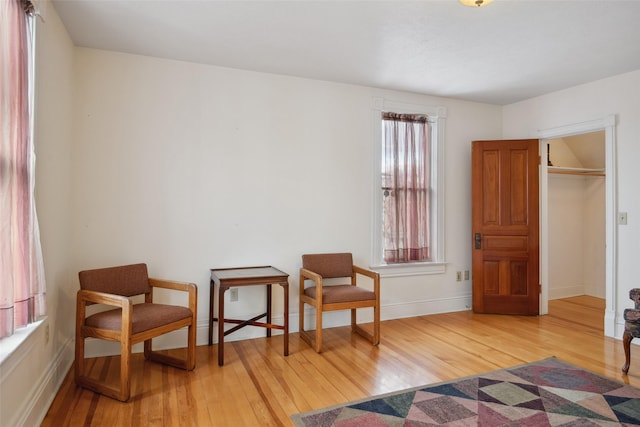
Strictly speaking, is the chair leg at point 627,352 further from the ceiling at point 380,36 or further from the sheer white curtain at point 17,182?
the sheer white curtain at point 17,182

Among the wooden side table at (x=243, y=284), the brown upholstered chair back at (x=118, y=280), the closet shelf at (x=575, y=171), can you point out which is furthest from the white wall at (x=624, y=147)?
the brown upholstered chair back at (x=118, y=280)

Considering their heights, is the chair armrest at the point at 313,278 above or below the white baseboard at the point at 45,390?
above

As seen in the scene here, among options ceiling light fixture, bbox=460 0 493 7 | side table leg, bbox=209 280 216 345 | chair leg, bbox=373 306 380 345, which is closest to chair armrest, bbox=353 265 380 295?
chair leg, bbox=373 306 380 345

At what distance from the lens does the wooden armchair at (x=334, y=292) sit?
3348 millimetres

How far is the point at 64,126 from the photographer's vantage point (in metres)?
2.93

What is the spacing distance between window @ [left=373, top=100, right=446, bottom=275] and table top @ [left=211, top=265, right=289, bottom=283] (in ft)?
4.50

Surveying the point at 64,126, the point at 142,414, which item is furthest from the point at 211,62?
the point at 142,414

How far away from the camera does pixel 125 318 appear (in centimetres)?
244

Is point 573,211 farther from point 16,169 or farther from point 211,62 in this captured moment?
point 16,169

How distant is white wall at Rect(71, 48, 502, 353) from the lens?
10.7ft

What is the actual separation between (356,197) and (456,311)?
6.49 feet

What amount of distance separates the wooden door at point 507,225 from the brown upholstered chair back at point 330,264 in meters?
1.79

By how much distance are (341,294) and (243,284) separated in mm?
896

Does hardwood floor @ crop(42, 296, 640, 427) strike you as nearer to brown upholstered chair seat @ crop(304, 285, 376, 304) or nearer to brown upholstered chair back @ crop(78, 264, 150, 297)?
brown upholstered chair seat @ crop(304, 285, 376, 304)
